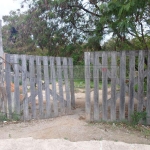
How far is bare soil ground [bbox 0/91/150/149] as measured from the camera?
12.6 ft

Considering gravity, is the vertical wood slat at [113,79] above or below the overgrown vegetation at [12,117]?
above

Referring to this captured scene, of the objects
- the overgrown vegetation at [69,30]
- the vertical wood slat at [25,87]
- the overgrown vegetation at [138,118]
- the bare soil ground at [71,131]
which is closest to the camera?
the bare soil ground at [71,131]

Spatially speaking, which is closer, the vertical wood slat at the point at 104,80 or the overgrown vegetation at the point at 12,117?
the vertical wood slat at the point at 104,80

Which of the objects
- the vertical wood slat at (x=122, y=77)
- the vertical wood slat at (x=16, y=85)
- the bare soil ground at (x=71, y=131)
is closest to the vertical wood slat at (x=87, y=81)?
the bare soil ground at (x=71, y=131)

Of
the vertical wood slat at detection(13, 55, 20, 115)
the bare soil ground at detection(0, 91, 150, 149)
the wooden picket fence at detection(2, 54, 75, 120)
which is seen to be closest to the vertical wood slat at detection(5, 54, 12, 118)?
the wooden picket fence at detection(2, 54, 75, 120)

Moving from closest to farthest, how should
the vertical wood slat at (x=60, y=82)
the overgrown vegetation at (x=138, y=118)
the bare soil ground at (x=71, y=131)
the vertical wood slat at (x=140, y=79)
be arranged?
the bare soil ground at (x=71, y=131)
the vertical wood slat at (x=140, y=79)
the overgrown vegetation at (x=138, y=118)
the vertical wood slat at (x=60, y=82)

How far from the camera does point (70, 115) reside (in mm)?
5297

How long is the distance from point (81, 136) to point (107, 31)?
2831mm

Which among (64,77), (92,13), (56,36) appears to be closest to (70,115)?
(64,77)

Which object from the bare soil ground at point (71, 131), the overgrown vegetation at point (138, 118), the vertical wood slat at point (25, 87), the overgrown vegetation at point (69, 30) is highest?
the overgrown vegetation at point (69, 30)

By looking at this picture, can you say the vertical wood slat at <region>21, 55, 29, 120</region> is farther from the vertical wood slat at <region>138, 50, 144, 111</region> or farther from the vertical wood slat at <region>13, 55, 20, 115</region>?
the vertical wood slat at <region>138, 50, 144, 111</region>

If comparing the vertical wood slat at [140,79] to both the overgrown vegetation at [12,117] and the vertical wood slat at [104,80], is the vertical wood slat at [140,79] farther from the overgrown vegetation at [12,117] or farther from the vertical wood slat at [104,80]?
the overgrown vegetation at [12,117]

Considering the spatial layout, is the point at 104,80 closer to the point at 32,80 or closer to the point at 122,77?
the point at 122,77

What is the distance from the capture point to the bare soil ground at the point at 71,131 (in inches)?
151
